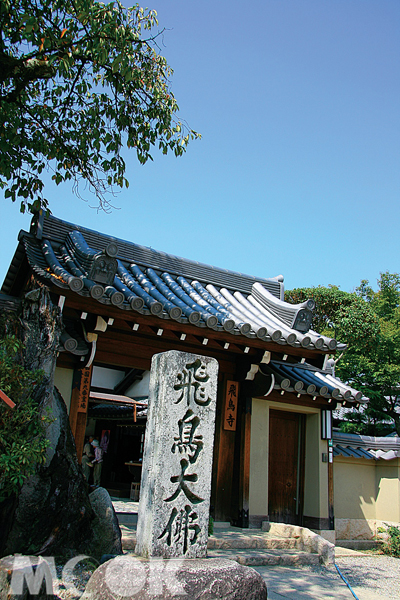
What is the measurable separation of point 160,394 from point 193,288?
6.09m

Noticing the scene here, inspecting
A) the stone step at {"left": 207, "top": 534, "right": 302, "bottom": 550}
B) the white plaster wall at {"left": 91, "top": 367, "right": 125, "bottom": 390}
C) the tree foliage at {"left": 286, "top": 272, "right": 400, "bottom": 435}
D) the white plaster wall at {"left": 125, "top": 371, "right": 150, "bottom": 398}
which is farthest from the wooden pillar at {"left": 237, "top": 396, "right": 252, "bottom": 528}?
the tree foliage at {"left": 286, "top": 272, "right": 400, "bottom": 435}

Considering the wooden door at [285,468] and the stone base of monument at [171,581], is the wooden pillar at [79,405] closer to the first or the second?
the stone base of monument at [171,581]

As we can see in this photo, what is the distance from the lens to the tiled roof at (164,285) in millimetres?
7316

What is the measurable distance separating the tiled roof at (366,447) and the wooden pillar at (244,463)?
3.27 meters

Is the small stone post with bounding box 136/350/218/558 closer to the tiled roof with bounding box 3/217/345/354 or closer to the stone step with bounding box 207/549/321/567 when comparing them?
the tiled roof with bounding box 3/217/345/354

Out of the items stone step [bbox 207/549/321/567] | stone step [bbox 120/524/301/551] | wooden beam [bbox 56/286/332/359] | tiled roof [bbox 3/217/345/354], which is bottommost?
stone step [bbox 207/549/321/567]

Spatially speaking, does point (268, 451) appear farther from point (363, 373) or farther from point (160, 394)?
point (363, 373)

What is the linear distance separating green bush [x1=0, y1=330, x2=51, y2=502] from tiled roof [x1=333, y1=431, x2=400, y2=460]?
8.93 metres

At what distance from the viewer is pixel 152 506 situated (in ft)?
13.1

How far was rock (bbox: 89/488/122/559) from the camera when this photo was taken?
195 inches

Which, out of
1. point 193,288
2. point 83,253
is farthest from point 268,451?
point 83,253

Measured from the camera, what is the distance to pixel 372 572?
8.31 m

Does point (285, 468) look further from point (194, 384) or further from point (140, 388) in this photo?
point (194, 384)

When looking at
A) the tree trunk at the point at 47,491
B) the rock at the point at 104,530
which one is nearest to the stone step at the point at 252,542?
the rock at the point at 104,530
